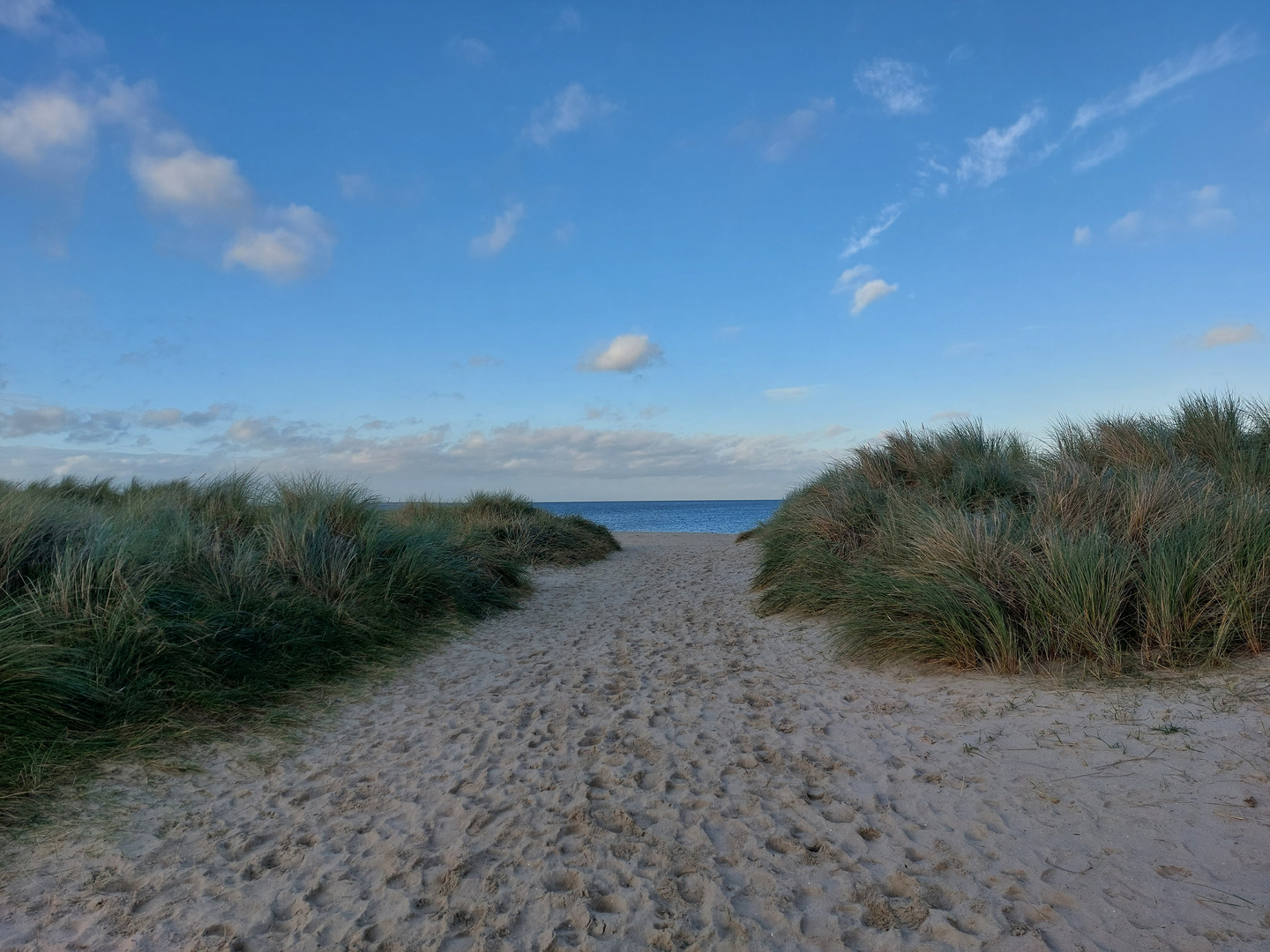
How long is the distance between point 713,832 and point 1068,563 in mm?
3344

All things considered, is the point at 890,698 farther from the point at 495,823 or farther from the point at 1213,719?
the point at 495,823

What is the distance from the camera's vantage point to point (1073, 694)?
4059mm

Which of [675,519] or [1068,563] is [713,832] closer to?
[1068,563]

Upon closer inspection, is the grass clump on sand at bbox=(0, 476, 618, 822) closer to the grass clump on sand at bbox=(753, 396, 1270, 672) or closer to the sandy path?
the sandy path

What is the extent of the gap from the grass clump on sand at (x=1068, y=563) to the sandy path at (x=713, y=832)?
1.43 ft

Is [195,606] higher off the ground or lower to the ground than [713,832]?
higher

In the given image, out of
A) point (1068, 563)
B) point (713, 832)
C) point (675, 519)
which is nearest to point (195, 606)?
point (713, 832)

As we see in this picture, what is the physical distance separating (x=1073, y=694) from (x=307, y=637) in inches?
213

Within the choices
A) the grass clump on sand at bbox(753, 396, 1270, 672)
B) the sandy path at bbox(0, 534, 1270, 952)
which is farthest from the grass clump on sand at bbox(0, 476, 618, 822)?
the grass clump on sand at bbox(753, 396, 1270, 672)

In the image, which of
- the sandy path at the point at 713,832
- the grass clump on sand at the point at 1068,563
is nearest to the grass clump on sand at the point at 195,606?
the sandy path at the point at 713,832

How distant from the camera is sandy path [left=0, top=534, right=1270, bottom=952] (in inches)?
91.5

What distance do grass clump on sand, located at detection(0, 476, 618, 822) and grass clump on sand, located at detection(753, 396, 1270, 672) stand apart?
13.2ft

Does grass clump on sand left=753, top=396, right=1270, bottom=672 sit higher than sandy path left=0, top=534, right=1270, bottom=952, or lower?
higher

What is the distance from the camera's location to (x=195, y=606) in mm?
5074
